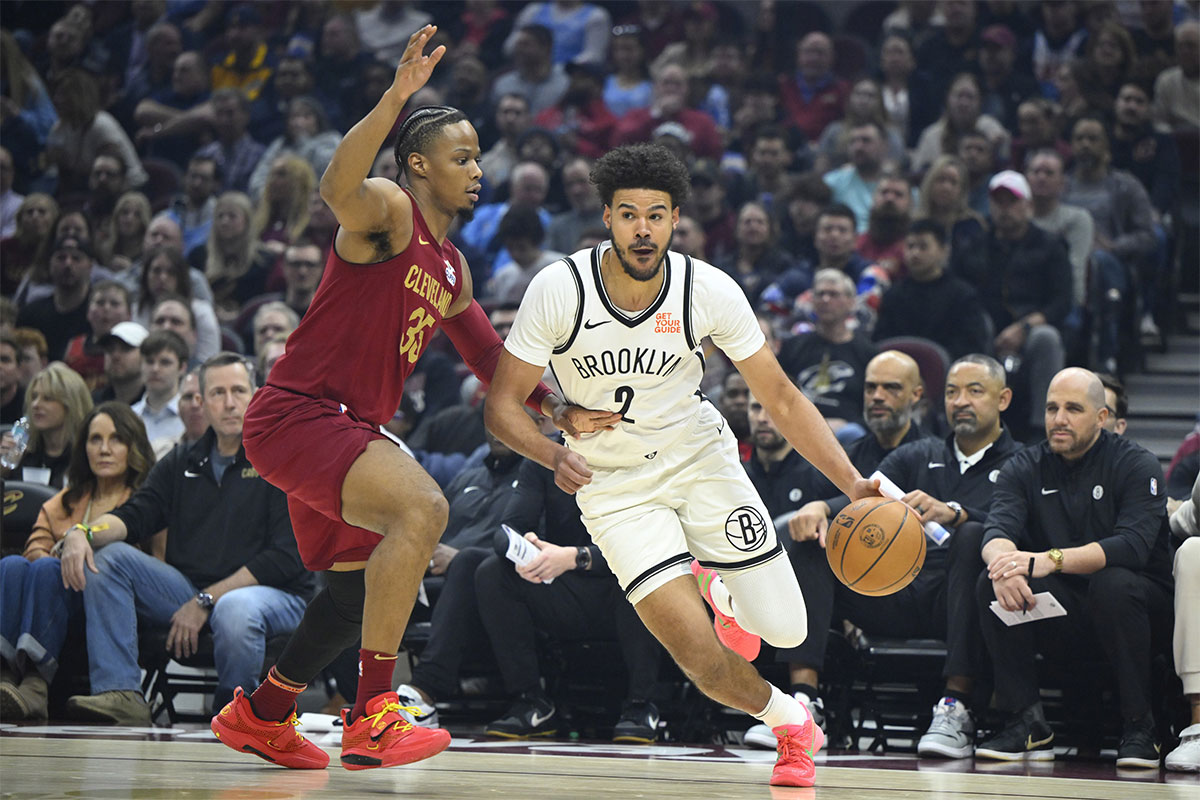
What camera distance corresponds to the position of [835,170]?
11.0 metres

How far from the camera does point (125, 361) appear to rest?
8.48 m

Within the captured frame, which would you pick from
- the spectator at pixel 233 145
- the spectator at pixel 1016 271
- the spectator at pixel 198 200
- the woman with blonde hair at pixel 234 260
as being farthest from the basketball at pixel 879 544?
the spectator at pixel 233 145

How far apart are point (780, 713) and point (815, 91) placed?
8.53 m

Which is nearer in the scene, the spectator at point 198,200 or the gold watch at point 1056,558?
the gold watch at point 1056,558

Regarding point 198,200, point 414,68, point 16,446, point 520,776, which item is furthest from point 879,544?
point 198,200

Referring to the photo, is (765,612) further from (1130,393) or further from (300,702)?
(1130,393)

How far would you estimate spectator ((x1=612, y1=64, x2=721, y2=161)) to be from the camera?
1117cm

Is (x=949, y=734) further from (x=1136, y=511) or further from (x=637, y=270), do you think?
(x=637, y=270)

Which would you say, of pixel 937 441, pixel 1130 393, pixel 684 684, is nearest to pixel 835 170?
pixel 1130 393

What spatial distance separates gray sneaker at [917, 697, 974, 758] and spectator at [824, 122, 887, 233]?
559 cm

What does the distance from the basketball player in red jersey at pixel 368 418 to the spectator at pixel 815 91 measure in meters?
7.81

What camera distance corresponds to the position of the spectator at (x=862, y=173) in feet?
34.6

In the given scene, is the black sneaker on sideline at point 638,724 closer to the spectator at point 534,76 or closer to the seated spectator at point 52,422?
the seated spectator at point 52,422

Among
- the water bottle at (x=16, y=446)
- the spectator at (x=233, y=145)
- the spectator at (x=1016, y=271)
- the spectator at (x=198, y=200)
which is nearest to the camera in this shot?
the water bottle at (x=16, y=446)
